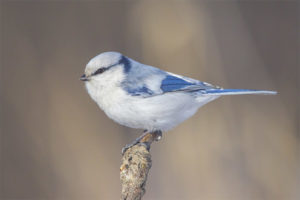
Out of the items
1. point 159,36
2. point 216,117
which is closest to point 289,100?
point 216,117

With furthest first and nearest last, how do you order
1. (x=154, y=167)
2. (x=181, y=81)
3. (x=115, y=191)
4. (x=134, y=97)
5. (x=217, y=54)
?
(x=154, y=167) < (x=115, y=191) < (x=217, y=54) < (x=181, y=81) < (x=134, y=97)

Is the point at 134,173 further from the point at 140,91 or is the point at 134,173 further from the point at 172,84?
the point at 172,84

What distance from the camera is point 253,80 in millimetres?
4398

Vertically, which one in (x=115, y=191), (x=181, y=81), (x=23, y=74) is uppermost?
(x=23, y=74)

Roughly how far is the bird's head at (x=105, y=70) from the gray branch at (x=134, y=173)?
788 millimetres

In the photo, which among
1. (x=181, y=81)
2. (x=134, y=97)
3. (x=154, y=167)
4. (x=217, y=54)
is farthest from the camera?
(x=154, y=167)

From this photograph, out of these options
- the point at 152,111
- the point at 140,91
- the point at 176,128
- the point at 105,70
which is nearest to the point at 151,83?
the point at 140,91

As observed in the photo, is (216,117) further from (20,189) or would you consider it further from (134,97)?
(20,189)

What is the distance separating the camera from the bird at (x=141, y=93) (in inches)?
101

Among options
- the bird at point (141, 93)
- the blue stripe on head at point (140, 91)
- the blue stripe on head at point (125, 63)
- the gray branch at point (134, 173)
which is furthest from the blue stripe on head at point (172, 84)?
the gray branch at point (134, 173)

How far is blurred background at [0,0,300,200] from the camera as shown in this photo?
4.09 m

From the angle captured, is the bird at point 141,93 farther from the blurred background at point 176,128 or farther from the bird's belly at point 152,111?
the blurred background at point 176,128

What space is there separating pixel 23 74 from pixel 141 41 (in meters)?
1.42

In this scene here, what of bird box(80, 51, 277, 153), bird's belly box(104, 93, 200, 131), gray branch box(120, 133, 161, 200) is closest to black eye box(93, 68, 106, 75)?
bird box(80, 51, 277, 153)
